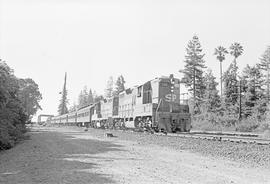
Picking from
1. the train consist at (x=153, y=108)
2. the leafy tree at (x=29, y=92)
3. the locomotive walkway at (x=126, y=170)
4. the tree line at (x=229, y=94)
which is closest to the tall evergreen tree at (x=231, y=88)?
the tree line at (x=229, y=94)

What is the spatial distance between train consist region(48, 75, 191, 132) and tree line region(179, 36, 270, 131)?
14869mm

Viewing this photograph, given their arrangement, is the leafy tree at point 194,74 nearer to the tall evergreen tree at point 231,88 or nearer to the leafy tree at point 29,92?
the tall evergreen tree at point 231,88

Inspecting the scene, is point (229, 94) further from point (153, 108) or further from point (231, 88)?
point (153, 108)

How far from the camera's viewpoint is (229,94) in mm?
52969

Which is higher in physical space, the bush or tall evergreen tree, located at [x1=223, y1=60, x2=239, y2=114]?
tall evergreen tree, located at [x1=223, y1=60, x2=239, y2=114]

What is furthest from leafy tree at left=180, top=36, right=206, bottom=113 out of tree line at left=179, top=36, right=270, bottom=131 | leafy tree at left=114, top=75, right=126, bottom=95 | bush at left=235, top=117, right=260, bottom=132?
leafy tree at left=114, top=75, right=126, bottom=95

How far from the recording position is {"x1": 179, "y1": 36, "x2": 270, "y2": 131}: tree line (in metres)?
40.4

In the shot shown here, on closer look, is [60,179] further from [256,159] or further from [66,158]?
[256,159]

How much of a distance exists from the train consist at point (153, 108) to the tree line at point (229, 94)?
14.9 meters

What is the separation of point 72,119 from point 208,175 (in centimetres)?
5204

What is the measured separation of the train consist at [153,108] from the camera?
20.2 metres

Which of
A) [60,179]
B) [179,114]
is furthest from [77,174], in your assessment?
[179,114]

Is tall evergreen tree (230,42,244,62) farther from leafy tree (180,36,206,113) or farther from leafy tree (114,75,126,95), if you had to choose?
leafy tree (114,75,126,95)

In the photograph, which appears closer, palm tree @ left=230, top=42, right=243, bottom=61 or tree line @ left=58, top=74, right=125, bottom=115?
palm tree @ left=230, top=42, right=243, bottom=61
